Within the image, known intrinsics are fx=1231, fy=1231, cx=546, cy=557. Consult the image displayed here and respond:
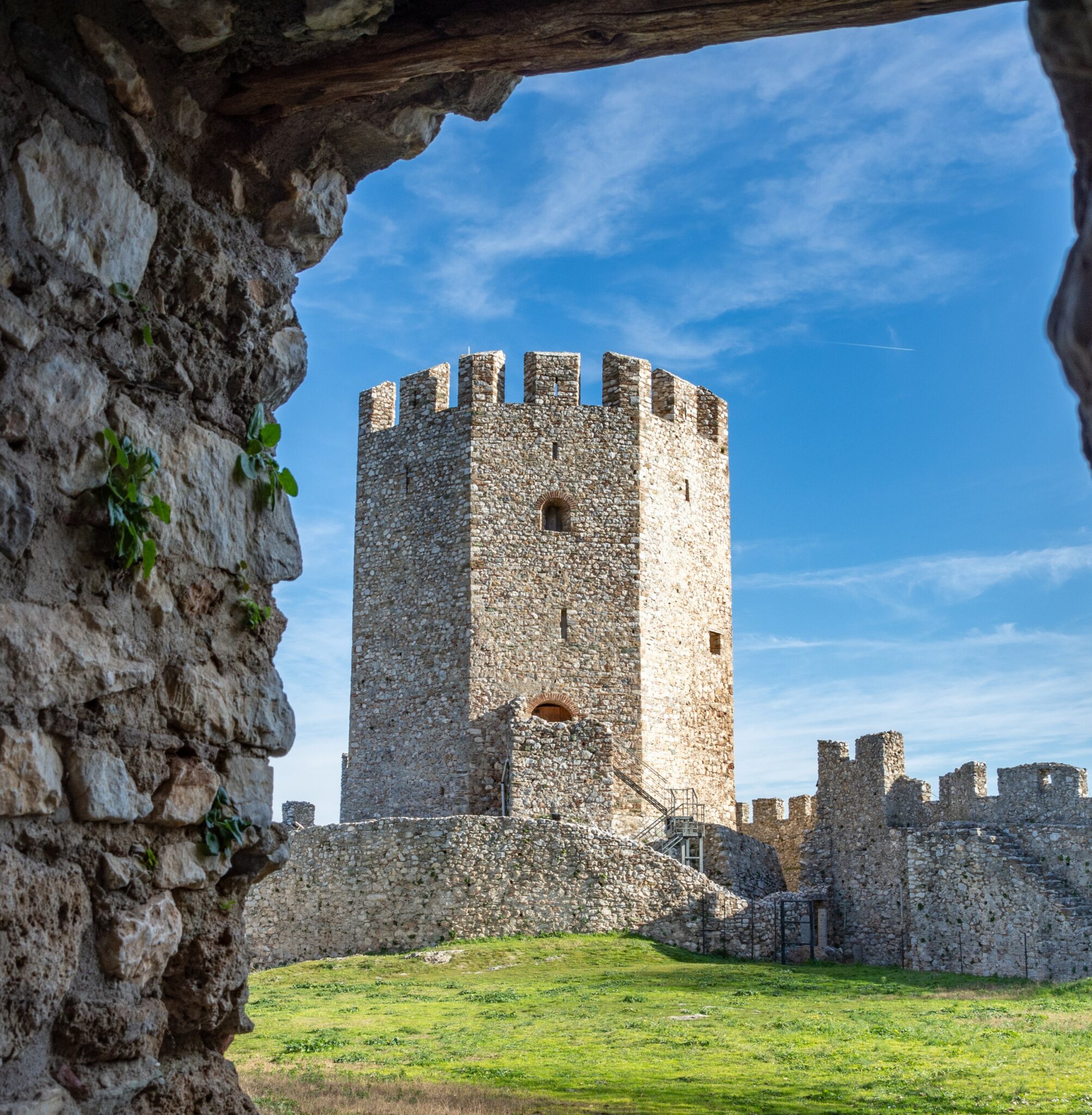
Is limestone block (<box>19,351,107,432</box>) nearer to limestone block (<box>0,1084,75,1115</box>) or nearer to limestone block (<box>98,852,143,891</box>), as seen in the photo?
limestone block (<box>98,852,143,891</box>)

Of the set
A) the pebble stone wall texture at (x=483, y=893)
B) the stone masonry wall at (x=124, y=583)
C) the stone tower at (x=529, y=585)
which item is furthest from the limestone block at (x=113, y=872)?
the stone tower at (x=529, y=585)

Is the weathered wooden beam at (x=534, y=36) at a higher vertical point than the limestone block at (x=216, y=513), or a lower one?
higher

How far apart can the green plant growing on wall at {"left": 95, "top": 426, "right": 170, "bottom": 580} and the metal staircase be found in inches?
790

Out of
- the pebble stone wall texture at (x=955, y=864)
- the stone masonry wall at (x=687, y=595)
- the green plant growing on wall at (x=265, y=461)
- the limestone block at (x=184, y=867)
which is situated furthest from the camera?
the stone masonry wall at (x=687, y=595)

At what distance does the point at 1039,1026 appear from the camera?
11609mm

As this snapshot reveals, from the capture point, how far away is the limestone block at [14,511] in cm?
323

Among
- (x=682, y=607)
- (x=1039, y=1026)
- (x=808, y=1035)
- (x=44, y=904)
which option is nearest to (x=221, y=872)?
(x=44, y=904)

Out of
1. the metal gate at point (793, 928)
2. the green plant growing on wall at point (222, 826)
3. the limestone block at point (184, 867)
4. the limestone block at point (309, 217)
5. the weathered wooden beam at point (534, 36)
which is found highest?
the weathered wooden beam at point (534, 36)

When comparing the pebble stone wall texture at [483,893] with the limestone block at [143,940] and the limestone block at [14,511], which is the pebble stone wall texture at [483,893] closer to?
the limestone block at [143,940]

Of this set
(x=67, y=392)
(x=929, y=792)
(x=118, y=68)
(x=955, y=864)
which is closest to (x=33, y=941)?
(x=67, y=392)

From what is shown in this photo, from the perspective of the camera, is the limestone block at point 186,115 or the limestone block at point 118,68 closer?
the limestone block at point 118,68

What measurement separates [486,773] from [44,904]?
21.4 metres

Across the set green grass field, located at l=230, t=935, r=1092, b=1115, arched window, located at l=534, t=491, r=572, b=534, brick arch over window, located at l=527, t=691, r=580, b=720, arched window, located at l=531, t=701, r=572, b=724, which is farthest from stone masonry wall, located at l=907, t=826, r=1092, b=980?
arched window, located at l=534, t=491, r=572, b=534

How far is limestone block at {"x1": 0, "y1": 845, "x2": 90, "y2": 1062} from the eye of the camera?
3.09 metres
